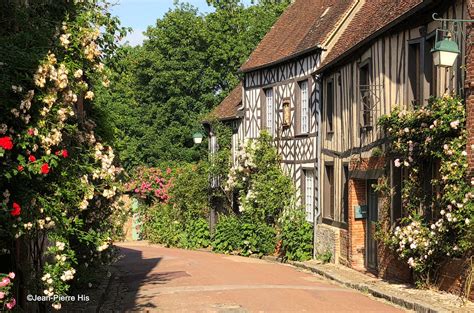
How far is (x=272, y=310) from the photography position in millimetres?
10672

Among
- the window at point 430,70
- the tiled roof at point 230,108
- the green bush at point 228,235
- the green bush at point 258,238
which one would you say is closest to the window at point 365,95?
the window at point 430,70

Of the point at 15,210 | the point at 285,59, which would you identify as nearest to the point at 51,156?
the point at 15,210

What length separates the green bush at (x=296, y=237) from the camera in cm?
1980

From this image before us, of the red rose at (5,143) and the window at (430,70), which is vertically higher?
the window at (430,70)

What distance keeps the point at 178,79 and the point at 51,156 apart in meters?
33.1

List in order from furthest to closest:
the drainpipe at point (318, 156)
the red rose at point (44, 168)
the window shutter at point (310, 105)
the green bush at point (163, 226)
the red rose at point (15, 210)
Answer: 1. the green bush at point (163, 226)
2. the window shutter at point (310, 105)
3. the drainpipe at point (318, 156)
4. the red rose at point (44, 168)
5. the red rose at point (15, 210)

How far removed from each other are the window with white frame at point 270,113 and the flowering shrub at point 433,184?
968 cm

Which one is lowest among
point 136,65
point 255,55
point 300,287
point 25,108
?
point 300,287

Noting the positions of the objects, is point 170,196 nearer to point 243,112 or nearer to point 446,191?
point 243,112

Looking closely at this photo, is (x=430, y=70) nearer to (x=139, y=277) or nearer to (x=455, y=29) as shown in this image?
(x=455, y=29)

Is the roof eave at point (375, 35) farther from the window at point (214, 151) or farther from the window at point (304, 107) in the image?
the window at point (214, 151)

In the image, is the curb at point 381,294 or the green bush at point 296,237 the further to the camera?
the green bush at point 296,237

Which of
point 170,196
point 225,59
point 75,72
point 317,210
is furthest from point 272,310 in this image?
point 225,59

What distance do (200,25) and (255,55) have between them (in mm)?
15264
